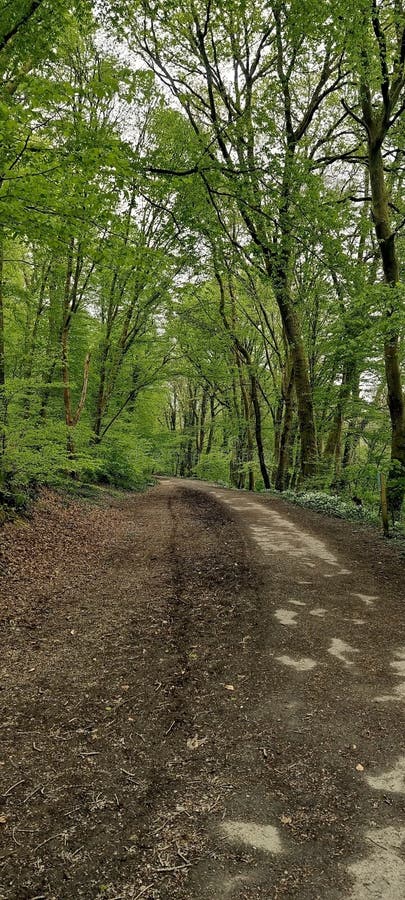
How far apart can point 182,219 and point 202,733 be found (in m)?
9.17

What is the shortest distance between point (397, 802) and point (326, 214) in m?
9.04

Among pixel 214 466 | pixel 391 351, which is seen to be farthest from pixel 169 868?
pixel 214 466

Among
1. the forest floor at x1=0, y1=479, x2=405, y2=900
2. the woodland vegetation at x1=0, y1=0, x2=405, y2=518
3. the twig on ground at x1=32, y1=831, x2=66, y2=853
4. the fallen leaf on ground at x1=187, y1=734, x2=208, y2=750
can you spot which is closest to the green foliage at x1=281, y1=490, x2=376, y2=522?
the woodland vegetation at x1=0, y1=0, x2=405, y2=518

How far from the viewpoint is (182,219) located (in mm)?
9422

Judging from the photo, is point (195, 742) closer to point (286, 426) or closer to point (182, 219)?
point (182, 219)

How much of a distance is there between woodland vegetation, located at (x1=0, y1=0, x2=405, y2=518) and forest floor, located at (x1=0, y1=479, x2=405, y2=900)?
3.80m

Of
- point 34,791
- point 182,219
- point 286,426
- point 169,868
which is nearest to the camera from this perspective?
point 169,868

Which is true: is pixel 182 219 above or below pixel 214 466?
above

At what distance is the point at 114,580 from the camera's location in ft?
22.0

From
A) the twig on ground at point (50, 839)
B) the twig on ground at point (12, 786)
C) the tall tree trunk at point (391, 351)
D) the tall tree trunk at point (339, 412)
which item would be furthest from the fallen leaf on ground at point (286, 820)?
the tall tree trunk at point (339, 412)

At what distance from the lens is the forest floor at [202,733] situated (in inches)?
82.0

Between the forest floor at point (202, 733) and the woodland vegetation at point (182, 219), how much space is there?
3.80 meters

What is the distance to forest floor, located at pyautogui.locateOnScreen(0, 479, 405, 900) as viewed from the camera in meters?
2.08

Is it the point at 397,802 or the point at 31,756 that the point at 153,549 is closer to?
the point at 31,756
